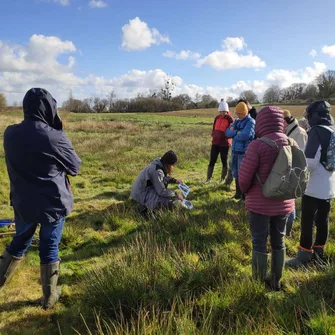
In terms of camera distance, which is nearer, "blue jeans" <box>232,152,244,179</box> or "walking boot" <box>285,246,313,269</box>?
"walking boot" <box>285,246,313,269</box>

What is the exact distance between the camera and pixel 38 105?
9.18 ft

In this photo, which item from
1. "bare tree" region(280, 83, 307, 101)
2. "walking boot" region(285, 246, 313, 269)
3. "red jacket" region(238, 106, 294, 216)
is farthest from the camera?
"bare tree" region(280, 83, 307, 101)

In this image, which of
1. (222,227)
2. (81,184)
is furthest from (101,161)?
(222,227)

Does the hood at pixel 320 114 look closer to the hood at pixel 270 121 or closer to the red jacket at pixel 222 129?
the hood at pixel 270 121

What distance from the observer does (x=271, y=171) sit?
9.39ft

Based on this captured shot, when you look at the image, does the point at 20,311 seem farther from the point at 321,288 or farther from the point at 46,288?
the point at 321,288

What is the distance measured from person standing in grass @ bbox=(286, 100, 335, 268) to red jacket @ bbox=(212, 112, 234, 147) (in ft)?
13.0

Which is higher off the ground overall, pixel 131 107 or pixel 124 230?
pixel 131 107

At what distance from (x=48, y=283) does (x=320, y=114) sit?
3.42 meters

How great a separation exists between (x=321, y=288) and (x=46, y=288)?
271cm

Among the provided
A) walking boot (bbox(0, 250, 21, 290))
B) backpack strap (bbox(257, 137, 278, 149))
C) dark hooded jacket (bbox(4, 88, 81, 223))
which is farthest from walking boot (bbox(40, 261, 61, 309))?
backpack strap (bbox(257, 137, 278, 149))

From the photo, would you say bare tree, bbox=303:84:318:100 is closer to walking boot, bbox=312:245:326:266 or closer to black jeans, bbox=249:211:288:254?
walking boot, bbox=312:245:326:266

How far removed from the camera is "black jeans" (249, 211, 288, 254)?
9.93 ft

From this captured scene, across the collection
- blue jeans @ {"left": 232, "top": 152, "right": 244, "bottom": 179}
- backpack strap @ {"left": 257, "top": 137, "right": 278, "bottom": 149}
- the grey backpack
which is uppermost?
backpack strap @ {"left": 257, "top": 137, "right": 278, "bottom": 149}
